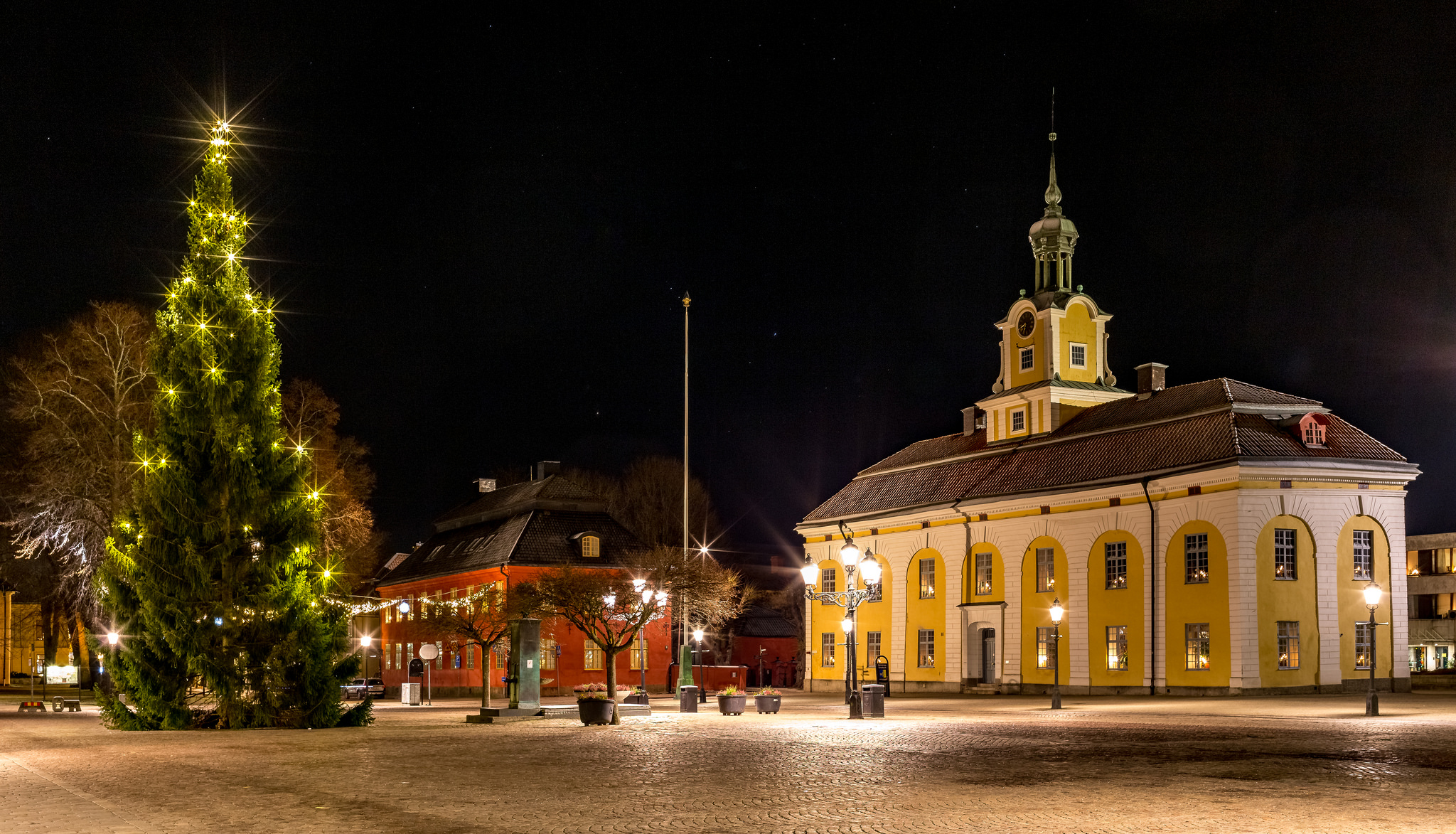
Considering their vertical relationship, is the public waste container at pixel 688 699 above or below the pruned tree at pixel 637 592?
below

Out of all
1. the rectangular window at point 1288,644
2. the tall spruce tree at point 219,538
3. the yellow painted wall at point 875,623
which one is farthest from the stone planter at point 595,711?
the yellow painted wall at point 875,623

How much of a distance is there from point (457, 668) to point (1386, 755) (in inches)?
2058

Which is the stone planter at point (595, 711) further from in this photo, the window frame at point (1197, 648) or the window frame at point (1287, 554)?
the window frame at point (1287, 554)

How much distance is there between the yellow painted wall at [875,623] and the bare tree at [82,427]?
31145 millimetres

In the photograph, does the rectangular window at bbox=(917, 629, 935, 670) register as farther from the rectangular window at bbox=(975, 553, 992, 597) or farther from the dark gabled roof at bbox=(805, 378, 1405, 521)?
the dark gabled roof at bbox=(805, 378, 1405, 521)

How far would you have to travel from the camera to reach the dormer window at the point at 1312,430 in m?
46.4

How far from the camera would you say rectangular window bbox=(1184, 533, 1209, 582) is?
4712 cm

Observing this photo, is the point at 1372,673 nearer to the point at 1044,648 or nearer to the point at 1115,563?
the point at 1115,563

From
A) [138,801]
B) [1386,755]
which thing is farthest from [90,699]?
[1386,755]

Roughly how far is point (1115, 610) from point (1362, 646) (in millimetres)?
8216

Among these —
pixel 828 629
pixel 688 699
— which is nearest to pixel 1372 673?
pixel 688 699

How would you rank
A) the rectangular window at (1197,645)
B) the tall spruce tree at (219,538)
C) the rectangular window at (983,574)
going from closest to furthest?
the tall spruce tree at (219,538), the rectangular window at (1197,645), the rectangular window at (983,574)

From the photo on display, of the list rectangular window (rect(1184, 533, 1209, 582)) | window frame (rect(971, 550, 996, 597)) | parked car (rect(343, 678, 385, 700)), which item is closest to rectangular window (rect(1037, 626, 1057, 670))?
window frame (rect(971, 550, 996, 597))

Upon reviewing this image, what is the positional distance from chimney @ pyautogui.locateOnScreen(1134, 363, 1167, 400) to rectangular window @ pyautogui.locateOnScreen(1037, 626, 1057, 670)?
1055 cm
